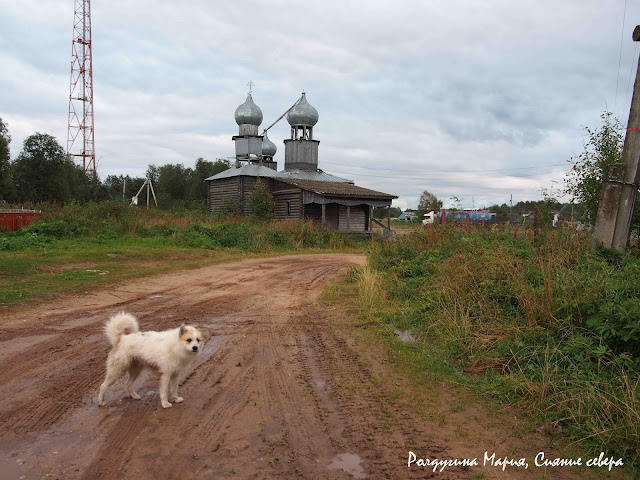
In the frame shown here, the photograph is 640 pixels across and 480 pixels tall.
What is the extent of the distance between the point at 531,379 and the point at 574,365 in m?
0.46

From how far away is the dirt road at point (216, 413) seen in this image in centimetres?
360

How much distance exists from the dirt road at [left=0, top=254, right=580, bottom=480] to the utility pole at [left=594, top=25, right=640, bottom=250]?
4981 millimetres

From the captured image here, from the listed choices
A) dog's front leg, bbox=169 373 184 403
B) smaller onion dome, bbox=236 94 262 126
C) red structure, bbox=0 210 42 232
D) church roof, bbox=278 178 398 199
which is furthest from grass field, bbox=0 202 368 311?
smaller onion dome, bbox=236 94 262 126

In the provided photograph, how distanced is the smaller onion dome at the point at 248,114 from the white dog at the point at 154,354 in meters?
36.3

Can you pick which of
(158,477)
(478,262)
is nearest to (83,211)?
(478,262)

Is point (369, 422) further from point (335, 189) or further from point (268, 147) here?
point (268, 147)

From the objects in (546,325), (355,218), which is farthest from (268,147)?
(546,325)

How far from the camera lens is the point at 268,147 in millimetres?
41656

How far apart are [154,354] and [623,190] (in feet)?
25.5

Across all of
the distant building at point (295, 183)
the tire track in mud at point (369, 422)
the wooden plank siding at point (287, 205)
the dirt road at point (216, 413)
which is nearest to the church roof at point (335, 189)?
the distant building at point (295, 183)

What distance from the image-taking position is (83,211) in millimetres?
21312

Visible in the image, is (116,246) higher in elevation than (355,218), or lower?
lower

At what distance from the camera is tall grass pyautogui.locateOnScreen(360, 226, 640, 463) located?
4367mm

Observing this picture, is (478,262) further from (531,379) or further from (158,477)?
(158,477)
